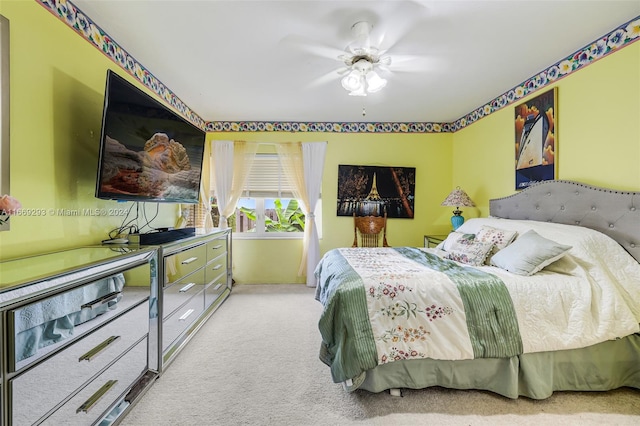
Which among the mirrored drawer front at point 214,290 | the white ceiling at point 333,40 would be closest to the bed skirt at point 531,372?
the mirrored drawer front at point 214,290

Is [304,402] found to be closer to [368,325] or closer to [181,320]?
[368,325]

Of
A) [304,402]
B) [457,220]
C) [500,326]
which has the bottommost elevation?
[304,402]

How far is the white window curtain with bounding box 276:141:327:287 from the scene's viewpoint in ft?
12.8

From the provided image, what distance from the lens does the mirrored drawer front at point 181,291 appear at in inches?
74.4

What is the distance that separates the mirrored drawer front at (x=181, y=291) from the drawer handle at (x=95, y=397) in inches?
20.4

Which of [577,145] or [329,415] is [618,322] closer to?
[577,145]

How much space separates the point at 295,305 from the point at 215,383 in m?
1.42

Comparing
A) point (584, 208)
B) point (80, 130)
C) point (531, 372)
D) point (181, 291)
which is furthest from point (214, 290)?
point (584, 208)

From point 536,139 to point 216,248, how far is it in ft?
11.4

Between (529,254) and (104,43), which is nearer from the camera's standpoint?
(529,254)

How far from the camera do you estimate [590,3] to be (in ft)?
5.36

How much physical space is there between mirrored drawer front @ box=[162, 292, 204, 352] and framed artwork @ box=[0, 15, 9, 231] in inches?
42.8

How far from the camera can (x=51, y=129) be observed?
1.58m

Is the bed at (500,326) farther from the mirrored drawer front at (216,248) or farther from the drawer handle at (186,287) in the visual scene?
the mirrored drawer front at (216,248)
